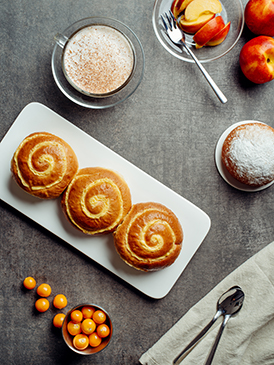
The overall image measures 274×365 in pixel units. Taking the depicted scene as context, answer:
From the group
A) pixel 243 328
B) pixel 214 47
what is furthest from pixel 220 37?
pixel 243 328

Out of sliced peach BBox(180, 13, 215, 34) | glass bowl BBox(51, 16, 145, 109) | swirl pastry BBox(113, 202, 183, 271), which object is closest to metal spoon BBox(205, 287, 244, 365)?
swirl pastry BBox(113, 202, 183, 271)

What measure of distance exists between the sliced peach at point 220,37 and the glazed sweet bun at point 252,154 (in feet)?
1.82

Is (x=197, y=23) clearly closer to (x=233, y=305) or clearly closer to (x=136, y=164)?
(x=136, y=164)

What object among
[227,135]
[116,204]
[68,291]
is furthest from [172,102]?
[68,291]

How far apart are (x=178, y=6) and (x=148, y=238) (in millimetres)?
1400

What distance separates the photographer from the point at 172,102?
5.85ft

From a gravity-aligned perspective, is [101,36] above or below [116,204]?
above

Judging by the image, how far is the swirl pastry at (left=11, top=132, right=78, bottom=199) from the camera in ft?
5.04

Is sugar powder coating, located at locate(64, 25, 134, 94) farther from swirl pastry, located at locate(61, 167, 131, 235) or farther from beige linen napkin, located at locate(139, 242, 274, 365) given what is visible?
beige linen napkin, located at locate(139, 242, 274, 365)

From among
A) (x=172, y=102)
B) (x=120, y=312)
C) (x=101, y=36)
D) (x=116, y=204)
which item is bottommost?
(x=120, y=312)

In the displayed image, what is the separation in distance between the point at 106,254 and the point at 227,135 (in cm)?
108

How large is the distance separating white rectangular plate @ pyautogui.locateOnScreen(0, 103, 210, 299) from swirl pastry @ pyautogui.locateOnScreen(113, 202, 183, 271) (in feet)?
0.40

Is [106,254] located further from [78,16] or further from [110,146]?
[78,16]

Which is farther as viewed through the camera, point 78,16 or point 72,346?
point 78,16
